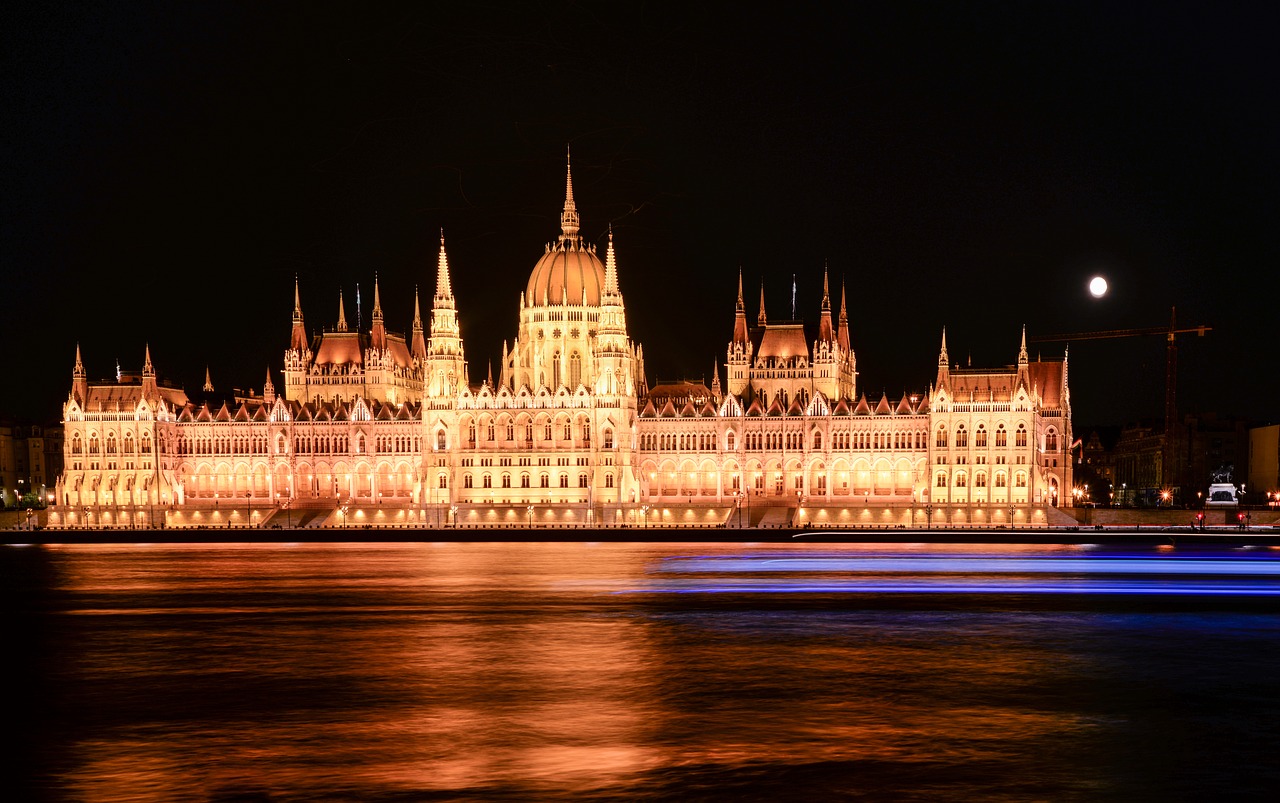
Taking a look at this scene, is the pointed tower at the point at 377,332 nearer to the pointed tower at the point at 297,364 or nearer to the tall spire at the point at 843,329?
the pointed tower at the point at 297,364

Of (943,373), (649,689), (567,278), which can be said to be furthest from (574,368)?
(649,689)

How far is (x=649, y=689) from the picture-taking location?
93.2ft

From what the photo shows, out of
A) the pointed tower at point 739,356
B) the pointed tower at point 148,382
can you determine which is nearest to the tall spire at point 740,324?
the pointed tower at point 739,356

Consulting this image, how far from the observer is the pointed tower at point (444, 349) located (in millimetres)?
119438

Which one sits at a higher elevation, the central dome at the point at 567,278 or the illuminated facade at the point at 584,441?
the central dome at the point at 567,278

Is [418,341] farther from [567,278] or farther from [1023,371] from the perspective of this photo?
[1023,371]

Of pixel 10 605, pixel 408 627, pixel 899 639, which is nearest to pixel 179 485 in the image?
pixel 10 605

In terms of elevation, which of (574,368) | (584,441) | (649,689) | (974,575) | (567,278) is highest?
(567,278)

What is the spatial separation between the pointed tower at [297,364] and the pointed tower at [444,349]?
1791 cm

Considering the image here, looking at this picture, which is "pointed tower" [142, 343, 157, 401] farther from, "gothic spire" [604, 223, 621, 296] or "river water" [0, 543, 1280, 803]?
"river water" [0, 543, 1280, 803]

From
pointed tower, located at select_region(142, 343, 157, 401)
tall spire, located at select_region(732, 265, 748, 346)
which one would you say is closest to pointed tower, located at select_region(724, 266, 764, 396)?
tall spire, located at select_region(732, 265, 748, 346)

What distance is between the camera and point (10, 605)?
162 feet

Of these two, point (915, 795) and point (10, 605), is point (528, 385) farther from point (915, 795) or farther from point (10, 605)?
point (915, 795)

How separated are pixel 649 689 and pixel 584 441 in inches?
3396
